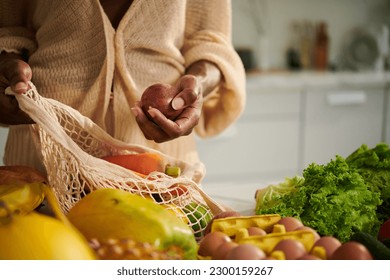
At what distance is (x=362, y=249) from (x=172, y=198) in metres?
0.20

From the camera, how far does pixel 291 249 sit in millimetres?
393

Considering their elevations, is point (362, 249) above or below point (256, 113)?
above

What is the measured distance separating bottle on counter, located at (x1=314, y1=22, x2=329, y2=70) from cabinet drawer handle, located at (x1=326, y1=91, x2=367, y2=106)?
1.43 feet

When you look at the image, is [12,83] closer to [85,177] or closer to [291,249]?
[85,177]

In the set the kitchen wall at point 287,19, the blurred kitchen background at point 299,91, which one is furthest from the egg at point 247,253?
the kitchen wall at point 287,19

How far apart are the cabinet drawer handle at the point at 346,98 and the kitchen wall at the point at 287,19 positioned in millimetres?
505

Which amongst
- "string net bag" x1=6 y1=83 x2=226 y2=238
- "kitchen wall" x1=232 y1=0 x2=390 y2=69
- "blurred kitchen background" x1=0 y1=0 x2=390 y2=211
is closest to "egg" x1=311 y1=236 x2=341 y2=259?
"string net bag" x1=6 y1=83 x2=226 y2=238

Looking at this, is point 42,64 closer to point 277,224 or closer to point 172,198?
point 172,198

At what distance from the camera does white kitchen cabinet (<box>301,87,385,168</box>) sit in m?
2.24

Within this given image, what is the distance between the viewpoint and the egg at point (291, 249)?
1.28 ft

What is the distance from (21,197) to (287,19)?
247 centimetres

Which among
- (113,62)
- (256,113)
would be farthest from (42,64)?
(256,113)

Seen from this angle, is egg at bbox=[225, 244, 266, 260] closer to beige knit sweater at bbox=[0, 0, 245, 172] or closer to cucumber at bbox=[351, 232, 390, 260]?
cucumber at bbox=[351, 232, 390, 260]

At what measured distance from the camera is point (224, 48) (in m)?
0.83
